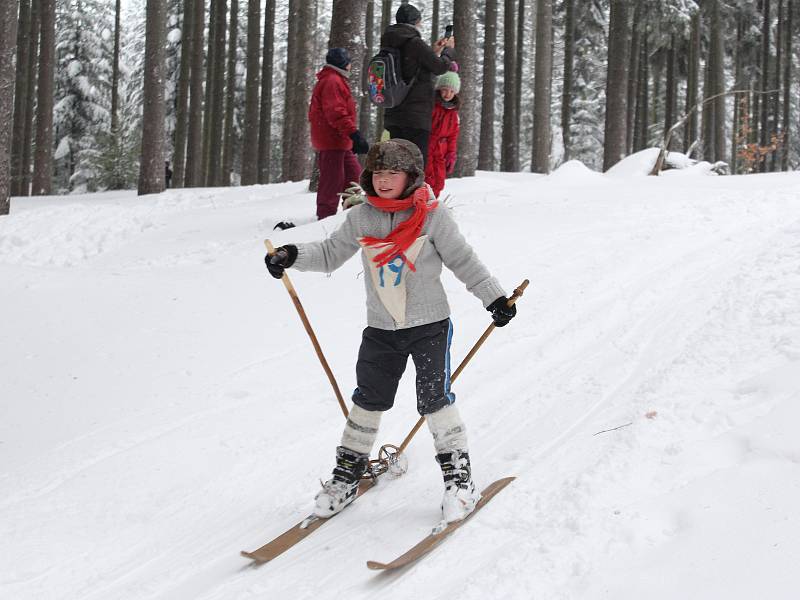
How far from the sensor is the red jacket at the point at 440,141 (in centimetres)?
830

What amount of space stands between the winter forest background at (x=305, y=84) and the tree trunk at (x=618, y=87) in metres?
0.03

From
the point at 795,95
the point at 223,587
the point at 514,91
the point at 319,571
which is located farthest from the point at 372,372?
the point at 795,95

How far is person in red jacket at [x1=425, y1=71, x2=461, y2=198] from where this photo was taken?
8.09 meters

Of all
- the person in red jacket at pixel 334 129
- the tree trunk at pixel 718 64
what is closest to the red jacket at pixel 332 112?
the person in red jacket at pixel 334 129

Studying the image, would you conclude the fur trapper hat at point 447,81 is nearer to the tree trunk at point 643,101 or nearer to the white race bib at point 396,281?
the white race bib at point 396,281

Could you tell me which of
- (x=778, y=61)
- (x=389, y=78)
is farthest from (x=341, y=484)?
(x=778, y=61)

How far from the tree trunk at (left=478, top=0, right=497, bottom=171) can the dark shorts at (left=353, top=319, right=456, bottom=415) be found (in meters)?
15.0

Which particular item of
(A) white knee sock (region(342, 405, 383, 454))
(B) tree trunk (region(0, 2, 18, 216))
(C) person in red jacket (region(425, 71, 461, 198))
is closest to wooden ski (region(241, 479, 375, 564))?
(A) white knee sock (region(342, 405, 383, 454))

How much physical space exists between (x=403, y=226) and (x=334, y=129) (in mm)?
5108

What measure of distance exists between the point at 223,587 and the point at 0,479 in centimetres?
203

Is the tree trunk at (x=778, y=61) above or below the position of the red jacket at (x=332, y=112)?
above

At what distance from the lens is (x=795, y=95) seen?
34.5m

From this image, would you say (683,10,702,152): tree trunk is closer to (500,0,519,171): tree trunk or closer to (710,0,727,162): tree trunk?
(710,0,727,162): tree trunk

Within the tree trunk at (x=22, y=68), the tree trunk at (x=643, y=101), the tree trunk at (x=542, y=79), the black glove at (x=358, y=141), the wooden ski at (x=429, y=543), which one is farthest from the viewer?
the tree trunk at (x=643, y=101)
